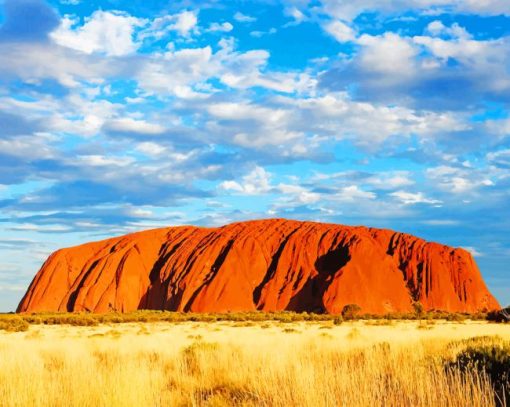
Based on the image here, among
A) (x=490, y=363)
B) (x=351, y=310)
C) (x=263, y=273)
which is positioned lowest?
(x=351, y=310)

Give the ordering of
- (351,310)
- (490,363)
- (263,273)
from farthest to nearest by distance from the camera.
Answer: (263,273) < (351,310) < (490,363)

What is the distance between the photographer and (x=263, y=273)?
68875 millimetres

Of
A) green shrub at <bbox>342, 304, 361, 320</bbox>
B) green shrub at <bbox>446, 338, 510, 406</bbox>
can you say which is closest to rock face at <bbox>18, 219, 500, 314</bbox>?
green shrub at <bbox>342, 304, 361, 320</bbox>

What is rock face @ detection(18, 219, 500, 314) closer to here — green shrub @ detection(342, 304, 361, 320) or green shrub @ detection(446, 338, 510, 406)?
green shrub @ detection(342, 304, 361, 320)

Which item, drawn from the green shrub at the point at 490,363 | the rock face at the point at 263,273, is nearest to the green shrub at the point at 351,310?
the rock face at the point at 263,273

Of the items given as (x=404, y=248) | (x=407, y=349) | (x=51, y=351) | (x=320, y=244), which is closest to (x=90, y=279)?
(x=320, y=244)

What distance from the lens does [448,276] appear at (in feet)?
235

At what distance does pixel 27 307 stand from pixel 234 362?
71189mm

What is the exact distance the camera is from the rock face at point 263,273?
64.6 meters

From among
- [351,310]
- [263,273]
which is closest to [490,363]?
[351,310]

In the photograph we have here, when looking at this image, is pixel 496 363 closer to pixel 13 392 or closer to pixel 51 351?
pixel 13 392

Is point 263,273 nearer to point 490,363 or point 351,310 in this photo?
point 351,310

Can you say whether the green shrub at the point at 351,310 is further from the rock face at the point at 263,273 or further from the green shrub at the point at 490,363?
the green shrub at the point at 490,363

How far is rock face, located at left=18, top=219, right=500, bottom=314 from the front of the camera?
64625mm
